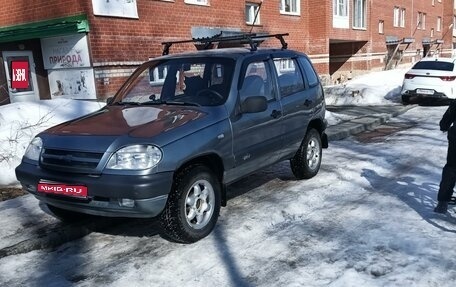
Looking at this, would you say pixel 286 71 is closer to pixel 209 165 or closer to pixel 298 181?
pixel 298 181

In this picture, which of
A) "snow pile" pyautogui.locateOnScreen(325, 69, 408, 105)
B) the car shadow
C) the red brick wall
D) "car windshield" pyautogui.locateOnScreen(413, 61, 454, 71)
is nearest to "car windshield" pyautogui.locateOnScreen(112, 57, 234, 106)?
the car shadow

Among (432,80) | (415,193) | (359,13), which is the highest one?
(359,13)

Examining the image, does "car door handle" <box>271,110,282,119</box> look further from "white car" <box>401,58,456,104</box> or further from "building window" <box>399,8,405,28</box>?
"building window" <box>399,8,405,28</box>

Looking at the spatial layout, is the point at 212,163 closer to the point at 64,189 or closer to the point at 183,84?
the point at 183,84

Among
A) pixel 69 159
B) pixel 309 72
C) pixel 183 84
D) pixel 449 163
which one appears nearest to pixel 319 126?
pixel 309 72

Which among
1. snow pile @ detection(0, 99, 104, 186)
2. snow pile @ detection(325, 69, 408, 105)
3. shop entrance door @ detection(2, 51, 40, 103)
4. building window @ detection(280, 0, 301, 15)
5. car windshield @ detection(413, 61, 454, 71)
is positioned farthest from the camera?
building window @ detection(280, 0, 301, 15)

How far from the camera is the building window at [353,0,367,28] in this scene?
1063 inches

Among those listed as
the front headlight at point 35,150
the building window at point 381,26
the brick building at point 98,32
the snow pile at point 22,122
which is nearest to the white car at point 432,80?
the brick building at point 98,32

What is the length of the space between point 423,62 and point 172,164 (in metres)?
14.6

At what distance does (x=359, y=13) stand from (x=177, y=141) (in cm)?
2626

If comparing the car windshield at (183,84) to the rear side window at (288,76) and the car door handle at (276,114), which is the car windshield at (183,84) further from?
the rear side window at (288,76)

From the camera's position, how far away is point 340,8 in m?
25.3

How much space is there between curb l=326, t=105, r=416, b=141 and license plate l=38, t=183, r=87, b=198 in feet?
22.5

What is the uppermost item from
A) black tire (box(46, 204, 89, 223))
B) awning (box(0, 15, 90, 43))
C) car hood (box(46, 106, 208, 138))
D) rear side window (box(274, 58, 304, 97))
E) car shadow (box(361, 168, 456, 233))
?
awning (box(0, 15, 90, 43))
